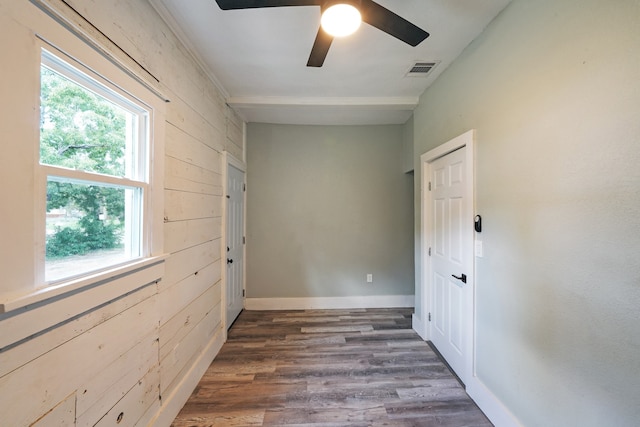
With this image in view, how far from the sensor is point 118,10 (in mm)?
1188

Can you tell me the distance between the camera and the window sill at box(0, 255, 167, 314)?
74 cm

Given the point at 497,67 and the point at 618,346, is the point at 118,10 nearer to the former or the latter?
the point at 497,67

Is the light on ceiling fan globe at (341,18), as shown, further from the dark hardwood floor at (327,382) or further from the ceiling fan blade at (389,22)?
the dark hardwood floor at (327,382)

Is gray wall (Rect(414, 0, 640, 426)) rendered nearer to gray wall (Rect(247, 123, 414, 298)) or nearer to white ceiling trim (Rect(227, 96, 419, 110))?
white ceiling trim (Rect(227, 96, 419, 110))

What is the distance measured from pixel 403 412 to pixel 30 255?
7.36 ft

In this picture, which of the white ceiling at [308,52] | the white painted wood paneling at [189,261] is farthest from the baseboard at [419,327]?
the white ceiling at [308,52]

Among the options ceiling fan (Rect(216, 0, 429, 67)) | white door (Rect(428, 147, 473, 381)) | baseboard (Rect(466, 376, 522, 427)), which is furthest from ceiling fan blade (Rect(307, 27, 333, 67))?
baseboard (Rect(466, 376, 522, 427))

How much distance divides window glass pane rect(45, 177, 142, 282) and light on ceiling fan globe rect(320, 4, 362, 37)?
4.40 ft

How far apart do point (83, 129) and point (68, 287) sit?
26.4 inches

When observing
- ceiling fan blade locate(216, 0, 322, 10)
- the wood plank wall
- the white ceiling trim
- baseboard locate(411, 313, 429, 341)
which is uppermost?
the white ceiling trim

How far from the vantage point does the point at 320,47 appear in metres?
1.42

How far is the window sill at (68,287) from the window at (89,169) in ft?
0.17

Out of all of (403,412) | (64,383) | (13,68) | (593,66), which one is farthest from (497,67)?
(64,383)

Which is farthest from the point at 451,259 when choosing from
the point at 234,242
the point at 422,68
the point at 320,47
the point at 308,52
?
the point at 234,242
